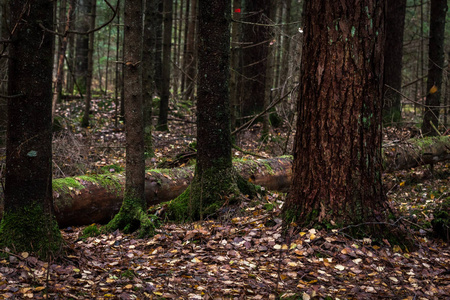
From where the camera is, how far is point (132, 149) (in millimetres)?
5406

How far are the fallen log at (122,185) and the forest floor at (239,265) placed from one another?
0.37 metres

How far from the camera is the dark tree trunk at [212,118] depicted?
5.71 metres

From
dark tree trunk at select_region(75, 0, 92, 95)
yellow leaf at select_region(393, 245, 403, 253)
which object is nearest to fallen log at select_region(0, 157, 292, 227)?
yellow leaf at select_region(393, 245, 403, 253)

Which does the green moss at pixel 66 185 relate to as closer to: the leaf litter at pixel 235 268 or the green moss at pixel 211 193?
the leaf litter at pixel 235 268

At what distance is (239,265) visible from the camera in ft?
14.1

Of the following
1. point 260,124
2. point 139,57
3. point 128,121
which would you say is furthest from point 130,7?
point 260,124

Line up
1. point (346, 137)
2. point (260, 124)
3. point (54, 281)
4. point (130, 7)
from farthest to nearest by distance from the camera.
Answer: point (260, 124) → point (130, 7) → point (346, 137) → point (54, 281)

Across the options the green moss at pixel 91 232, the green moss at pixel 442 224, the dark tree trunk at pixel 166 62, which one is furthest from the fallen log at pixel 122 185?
the dark tree trunk at pixel 166 62

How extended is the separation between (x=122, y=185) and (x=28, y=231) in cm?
286

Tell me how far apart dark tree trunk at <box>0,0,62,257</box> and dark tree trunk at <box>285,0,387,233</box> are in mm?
2852

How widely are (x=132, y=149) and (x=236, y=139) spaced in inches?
259

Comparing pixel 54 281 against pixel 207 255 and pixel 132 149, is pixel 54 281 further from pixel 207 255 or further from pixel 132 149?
pixel 132 149

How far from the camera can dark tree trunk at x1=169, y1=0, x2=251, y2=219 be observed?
225 inches

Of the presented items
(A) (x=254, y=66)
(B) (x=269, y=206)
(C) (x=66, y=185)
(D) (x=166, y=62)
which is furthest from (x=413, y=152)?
(D) (x=166, y=62)
